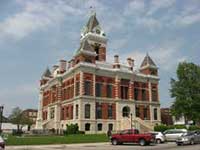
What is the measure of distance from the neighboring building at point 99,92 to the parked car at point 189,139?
2756 centimetres

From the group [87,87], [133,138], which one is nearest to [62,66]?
[87,87]

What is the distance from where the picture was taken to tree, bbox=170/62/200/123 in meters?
61.7

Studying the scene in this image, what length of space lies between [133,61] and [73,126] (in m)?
29.2

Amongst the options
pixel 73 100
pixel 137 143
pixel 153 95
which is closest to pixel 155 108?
pixel 153 95

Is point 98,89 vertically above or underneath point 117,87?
underneath

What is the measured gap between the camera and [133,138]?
33000mm

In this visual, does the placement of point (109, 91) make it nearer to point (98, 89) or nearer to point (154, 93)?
point (98, 89)

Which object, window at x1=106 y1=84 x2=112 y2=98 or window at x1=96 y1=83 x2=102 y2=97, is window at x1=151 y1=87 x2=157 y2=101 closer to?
window at x1=106 y1=84 x2=112 y2=98

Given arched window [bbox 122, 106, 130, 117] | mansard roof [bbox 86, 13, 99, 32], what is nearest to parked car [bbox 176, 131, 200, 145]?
arched window [bbox 122, 106, 130, 117]

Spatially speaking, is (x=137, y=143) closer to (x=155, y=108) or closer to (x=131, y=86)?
(x=131, y=86)

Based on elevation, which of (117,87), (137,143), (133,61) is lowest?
(137,143)

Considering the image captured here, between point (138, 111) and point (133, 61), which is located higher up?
point (133, 61)

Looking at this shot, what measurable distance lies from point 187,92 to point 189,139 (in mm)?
31645

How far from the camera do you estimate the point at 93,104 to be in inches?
2443
